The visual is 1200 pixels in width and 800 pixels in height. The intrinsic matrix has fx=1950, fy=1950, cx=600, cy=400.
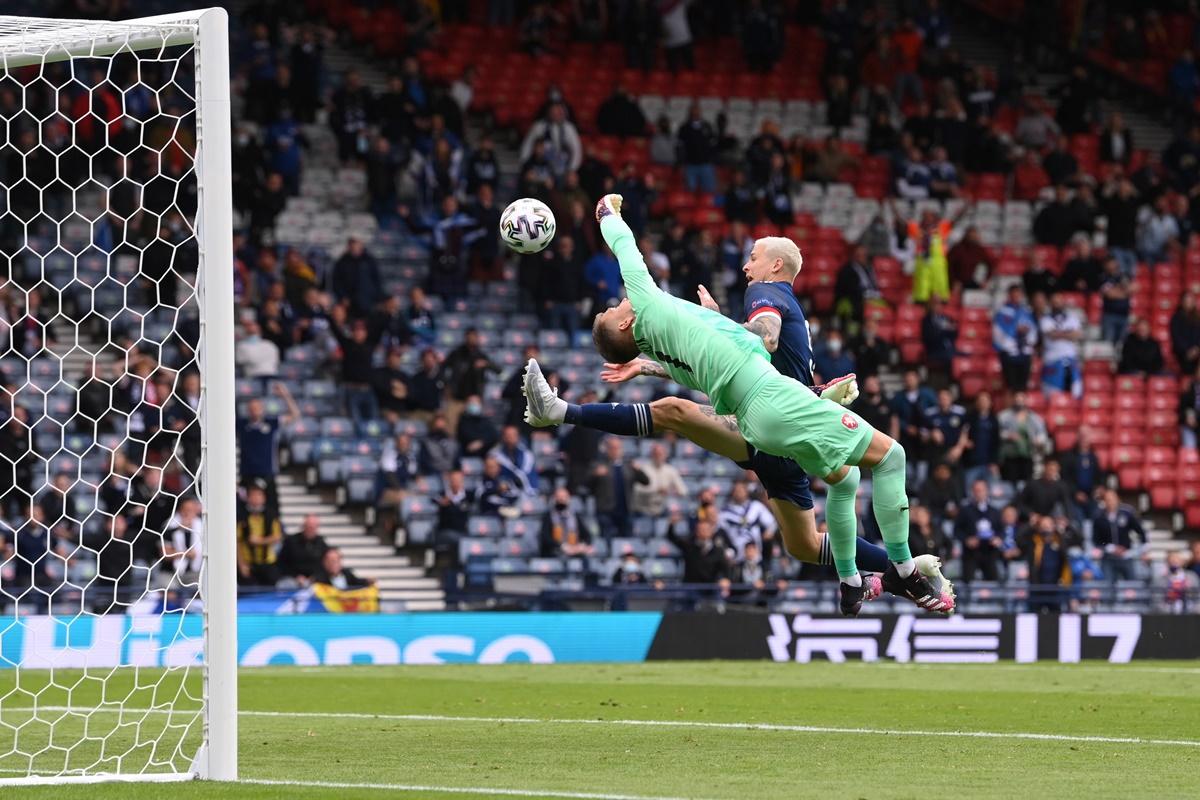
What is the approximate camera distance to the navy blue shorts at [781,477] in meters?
11.3

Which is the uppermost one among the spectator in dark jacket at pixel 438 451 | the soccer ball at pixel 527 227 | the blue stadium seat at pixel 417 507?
the soccer ball at pixel 527 227

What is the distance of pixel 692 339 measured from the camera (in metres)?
10.4

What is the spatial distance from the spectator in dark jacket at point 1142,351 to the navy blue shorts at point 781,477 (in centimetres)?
1585

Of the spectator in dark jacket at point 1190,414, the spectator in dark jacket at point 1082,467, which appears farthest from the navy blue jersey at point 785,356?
the spectator in dark jacket at point 1190,414

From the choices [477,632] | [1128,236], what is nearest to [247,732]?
[477,632]

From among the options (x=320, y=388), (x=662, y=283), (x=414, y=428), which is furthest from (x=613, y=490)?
(x=320, y=388)

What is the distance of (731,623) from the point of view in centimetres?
2009

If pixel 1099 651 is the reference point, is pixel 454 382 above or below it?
above

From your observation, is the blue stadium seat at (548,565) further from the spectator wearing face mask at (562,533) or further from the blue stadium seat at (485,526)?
the blue stadium seat at (485,526)

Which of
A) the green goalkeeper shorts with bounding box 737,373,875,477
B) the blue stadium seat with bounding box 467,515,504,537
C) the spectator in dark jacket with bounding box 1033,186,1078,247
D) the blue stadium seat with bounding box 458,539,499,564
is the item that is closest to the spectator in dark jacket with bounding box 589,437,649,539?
the blue stadium seat with bounding box 467,515,504,537

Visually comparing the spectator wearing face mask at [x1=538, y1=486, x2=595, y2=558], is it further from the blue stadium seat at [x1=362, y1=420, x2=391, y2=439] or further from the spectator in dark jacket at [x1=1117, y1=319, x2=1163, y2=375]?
the spectator in dark jacket at [x1=1117, y1=319, x2=1163, y2=375]

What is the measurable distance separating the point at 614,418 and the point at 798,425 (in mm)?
1496

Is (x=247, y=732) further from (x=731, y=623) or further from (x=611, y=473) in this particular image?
(x=611, y=473)

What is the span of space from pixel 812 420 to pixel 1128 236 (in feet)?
62.8
